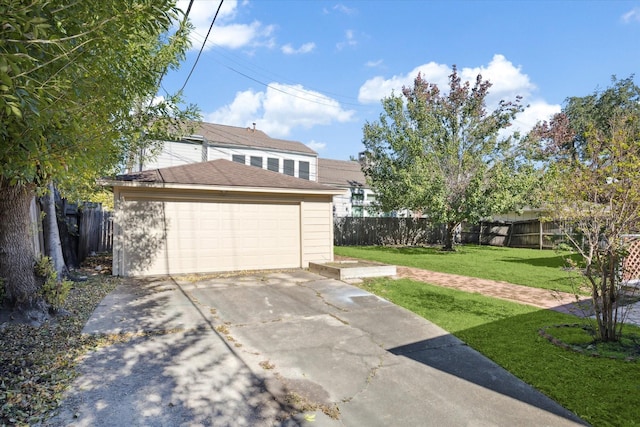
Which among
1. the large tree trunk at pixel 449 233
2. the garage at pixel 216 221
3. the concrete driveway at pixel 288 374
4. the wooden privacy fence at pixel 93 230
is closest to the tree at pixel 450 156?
the large tree trunk at pixel 449 233

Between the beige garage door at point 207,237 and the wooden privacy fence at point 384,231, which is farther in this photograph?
the wooden privacy fence at point 384,231

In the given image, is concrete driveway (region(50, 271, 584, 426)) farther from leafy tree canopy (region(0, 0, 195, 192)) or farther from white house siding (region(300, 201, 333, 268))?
white house siding (region(300, 201, 333, 268))

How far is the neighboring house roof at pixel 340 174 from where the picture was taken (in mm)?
26375

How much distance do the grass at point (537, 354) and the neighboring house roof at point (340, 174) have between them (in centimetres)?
1941

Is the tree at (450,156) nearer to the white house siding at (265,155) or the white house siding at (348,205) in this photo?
the white house siding at (265,155)

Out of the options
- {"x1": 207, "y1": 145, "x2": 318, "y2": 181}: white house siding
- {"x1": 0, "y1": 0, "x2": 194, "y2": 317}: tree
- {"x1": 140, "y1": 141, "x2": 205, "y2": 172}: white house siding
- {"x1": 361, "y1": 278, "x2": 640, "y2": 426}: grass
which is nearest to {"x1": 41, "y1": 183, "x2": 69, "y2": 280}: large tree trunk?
{"x1": 0, "y1": 0, "x2": 194, "y2": 317}: tree

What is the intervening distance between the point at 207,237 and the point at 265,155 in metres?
13.2

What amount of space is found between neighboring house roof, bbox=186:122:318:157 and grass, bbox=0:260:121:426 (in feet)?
53.6

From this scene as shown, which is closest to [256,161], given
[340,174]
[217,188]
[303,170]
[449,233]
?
[303,170]

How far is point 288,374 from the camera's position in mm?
3699

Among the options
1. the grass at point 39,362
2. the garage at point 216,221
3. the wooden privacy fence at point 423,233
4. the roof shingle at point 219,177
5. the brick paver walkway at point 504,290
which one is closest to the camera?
the grass at point 39,362

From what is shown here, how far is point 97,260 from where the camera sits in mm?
10867

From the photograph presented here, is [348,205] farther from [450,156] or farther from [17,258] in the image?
[17,258]

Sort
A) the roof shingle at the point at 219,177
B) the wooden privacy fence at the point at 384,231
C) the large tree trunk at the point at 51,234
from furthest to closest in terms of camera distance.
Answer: the wooden privacy fence at the point at 384,231
the roof shingle at the point at 219,177
the large tree trunk at the point at 51,234
